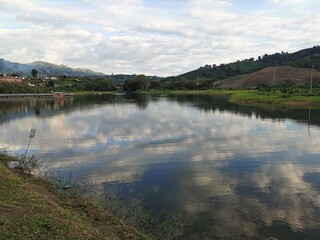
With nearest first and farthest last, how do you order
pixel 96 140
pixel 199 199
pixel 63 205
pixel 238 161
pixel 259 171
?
pixel 63 205 → pixel 199 199 → pixel 259 171 → pixel 238 161 → pixel 96 140

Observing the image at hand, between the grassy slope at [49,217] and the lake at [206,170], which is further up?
the grassy slope at [49,217]

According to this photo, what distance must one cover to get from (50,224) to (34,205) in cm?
223

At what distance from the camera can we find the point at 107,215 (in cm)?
1359

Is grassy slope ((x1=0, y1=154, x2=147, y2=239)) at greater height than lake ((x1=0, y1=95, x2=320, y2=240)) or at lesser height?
greater

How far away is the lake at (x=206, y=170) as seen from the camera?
14469 millimetres

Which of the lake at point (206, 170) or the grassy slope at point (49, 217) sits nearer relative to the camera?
the grassy slope at point (49, 217)

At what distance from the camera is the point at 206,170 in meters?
22.3

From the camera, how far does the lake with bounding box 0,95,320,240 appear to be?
14.5 m

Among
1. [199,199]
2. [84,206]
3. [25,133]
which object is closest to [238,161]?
[199,199]

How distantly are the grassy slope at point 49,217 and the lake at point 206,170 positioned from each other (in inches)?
102

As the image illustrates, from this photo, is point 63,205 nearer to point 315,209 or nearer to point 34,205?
point 34,205

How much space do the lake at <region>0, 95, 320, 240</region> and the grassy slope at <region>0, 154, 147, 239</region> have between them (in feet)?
8.47

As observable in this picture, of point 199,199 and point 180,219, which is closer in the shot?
point 180,219

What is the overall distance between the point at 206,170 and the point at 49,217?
12378mm
